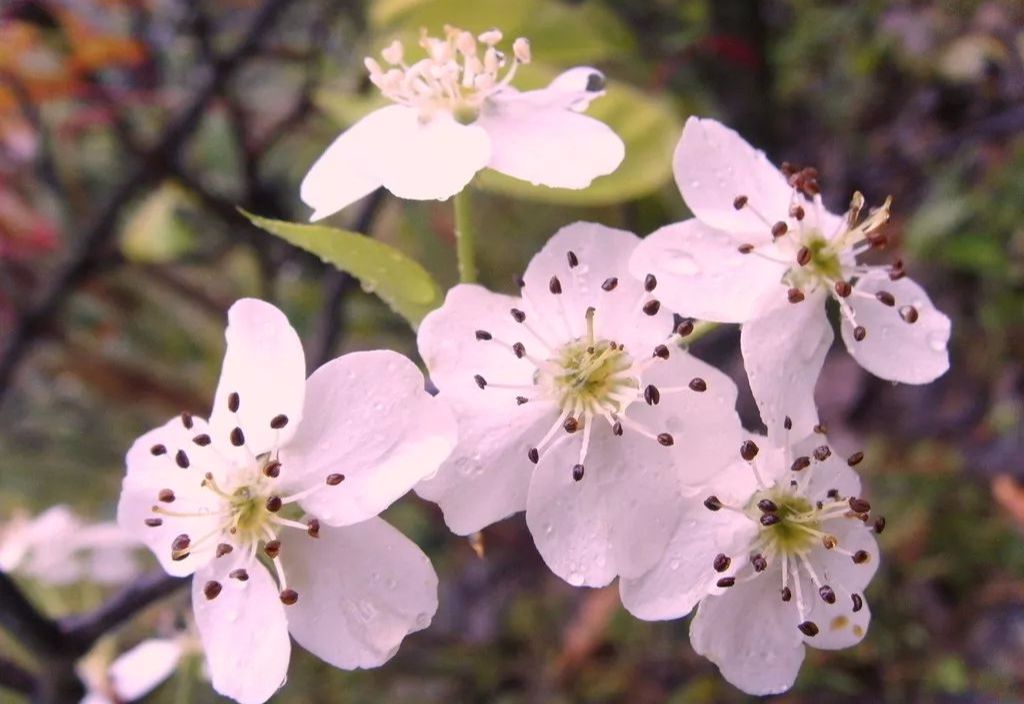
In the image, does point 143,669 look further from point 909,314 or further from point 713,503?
point 909,314

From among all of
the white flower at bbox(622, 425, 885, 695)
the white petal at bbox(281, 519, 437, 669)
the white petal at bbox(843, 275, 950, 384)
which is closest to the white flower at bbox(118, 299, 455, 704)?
the white petal at bbox(281, 519, 437, 669)

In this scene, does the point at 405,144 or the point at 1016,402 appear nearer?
the point at 405,144

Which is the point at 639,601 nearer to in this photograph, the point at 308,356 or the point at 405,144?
the point at 405,144

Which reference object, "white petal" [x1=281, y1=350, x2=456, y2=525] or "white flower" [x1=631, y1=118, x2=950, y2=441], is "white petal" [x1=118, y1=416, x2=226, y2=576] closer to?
"white petal" [x1=281, y1=350, x2=456, y2=525]

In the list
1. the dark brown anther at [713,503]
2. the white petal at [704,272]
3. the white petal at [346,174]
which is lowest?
the dark brown anther at [713,503]

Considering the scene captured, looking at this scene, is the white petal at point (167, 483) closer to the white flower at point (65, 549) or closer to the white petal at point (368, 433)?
the white petal at point (368, 433)

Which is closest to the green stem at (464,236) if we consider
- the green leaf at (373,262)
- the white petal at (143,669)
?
the green leaf at (373,262)

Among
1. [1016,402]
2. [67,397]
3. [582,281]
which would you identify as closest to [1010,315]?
[1016,402]

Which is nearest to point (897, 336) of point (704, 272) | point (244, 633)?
point (704, 272)
